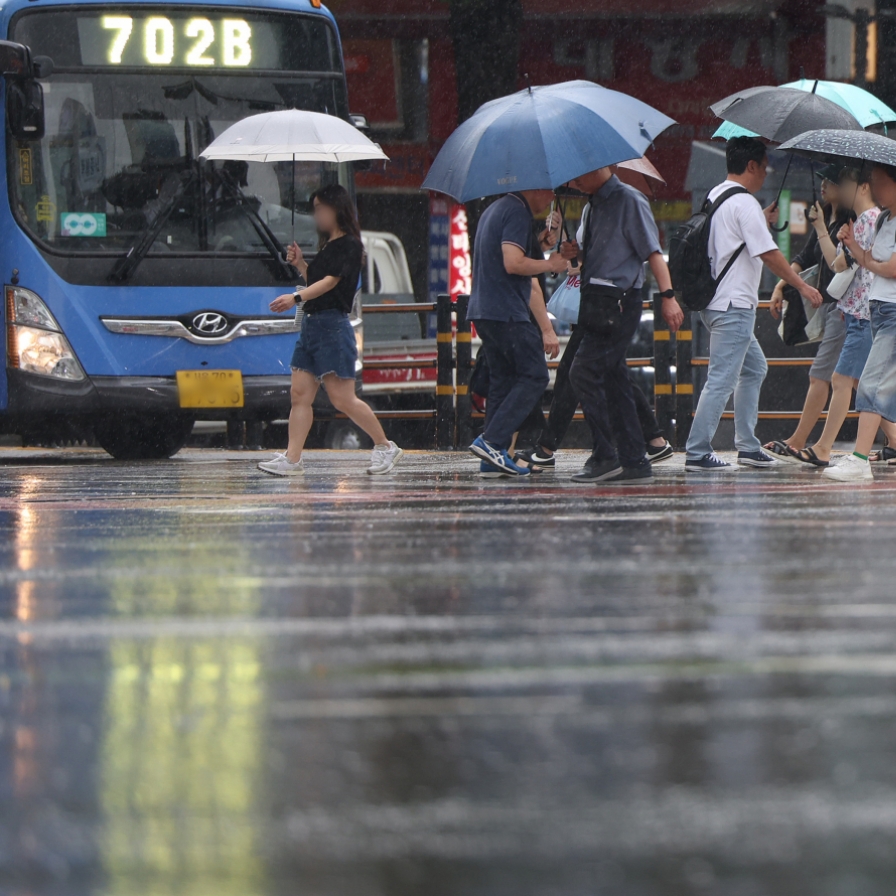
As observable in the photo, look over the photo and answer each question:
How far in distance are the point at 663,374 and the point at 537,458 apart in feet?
13.4

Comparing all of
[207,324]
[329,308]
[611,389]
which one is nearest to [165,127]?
[207,324]

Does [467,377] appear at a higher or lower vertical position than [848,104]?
lower

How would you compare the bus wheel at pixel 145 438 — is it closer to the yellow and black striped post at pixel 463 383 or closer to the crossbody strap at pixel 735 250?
the yellow and black striped post at pixel 463 383

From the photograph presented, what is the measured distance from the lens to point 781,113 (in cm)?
1113

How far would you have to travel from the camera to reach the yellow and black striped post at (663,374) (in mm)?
14820

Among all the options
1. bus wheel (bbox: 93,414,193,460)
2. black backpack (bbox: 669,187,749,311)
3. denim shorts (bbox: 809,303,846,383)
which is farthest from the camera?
bus wheel (bbox: 93,414,193,460)

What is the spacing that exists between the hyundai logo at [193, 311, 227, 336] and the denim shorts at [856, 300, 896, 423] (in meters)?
5.05

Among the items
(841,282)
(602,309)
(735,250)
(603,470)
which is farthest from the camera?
(841,282)

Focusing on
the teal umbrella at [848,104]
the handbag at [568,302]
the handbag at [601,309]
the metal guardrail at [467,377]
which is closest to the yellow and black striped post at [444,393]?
the metal guardrail at [467,377]

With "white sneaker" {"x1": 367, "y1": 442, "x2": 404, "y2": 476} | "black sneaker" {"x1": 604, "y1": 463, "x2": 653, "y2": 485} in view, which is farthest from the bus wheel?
"black sneaker" {"x1": 604, "y1": 463, "x2": 653, "y2": 485}

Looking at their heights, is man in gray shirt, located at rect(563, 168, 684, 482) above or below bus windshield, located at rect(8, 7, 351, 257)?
below

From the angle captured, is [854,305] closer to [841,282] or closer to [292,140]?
[841,282]

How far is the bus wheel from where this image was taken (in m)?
14.4

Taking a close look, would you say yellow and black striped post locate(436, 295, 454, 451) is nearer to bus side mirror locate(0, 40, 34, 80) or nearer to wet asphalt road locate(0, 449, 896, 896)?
bus side mirror locate(0, 40, 34, 80)
